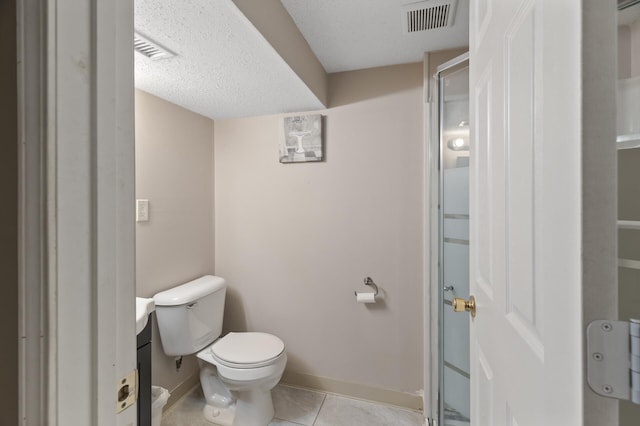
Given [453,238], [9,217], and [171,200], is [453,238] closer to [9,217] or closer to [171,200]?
[9,217]

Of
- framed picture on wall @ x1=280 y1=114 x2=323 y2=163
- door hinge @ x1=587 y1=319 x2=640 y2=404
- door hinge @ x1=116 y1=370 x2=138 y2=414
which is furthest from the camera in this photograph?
→ framed picture on wall @ x1=280 y1=114 x2=323 y2=163

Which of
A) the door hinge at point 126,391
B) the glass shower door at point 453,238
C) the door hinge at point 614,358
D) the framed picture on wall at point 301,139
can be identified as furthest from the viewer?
the framed picture on wall at point 301,139

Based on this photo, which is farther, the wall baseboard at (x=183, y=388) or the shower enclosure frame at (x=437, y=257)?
the wall baseboard at (x=183, y=388)

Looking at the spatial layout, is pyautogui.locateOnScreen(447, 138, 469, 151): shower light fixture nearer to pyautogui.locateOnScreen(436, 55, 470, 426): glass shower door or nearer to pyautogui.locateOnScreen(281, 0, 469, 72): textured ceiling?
pyautogui.locateOnScreen(436, 55, 470, 426): glass shower door

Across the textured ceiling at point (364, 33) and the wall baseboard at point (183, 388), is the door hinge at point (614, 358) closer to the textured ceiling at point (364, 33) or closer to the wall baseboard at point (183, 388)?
the textured ceiling at point (364, 33)

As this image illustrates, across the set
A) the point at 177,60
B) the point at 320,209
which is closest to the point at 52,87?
the point at 177,60

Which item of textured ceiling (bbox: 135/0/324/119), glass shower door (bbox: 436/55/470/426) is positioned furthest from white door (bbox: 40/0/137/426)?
glass shower door (bbox: 436/55/470/426)

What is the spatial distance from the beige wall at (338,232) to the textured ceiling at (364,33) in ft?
0.46

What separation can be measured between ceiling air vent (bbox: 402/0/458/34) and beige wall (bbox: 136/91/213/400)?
1.43 metres

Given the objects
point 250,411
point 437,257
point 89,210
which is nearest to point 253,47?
point 89,210

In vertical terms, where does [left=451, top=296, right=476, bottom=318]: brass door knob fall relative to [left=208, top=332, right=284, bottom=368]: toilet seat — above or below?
above

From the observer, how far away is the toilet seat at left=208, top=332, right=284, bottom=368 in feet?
4.74

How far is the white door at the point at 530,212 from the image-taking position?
34 cm

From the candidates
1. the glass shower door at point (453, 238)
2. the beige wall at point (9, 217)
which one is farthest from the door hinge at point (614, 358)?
the glass shower door at point (453, 238)
